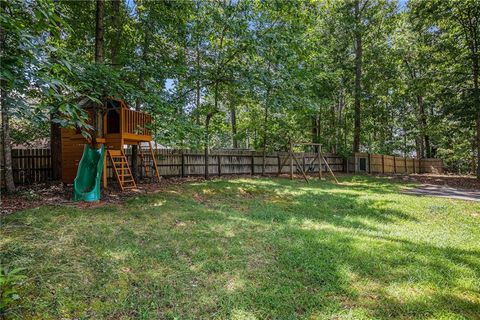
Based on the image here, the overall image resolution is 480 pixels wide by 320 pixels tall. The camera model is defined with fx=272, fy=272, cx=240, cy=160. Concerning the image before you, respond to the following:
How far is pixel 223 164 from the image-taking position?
1266 cm

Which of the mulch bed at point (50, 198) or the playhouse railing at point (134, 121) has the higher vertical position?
the playhouse railing at point (134, 121)

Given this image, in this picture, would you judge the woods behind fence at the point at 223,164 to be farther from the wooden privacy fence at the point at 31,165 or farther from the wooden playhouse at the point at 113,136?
the wooden playhouse at the point at 113,136

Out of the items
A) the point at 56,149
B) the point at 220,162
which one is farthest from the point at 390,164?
the point at 56,149

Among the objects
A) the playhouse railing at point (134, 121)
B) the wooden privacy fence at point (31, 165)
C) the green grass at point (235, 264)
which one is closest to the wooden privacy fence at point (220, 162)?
the wooden privacy fence at point (31, 165)

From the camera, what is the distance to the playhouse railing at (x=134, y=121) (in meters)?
7.57

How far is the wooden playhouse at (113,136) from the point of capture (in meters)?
7.39

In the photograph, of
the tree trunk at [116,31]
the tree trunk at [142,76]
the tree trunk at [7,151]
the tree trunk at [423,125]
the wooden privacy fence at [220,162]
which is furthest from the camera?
A: the tree trunk at [423,125]

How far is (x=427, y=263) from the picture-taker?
3482 millimetres

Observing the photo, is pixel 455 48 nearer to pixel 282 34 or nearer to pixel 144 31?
pixel 282 34

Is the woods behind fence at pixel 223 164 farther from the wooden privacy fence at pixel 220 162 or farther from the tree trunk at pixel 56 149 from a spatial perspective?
the tree trunk at pixel 56 149

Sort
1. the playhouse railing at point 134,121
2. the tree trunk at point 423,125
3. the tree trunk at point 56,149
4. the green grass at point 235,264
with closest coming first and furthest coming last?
the green grass at point 235,264
the playhouse railing at point 134,121
the tree trunk at point 56,149
the tree trunk at point 423,125

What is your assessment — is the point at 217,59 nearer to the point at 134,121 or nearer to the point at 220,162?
the point at 134,121

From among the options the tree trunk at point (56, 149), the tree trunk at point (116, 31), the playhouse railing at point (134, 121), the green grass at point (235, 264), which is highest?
the tree trunk at point (116, 31)

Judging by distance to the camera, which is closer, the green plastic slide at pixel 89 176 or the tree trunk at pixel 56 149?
the green plastic slide at pixel 89 176
